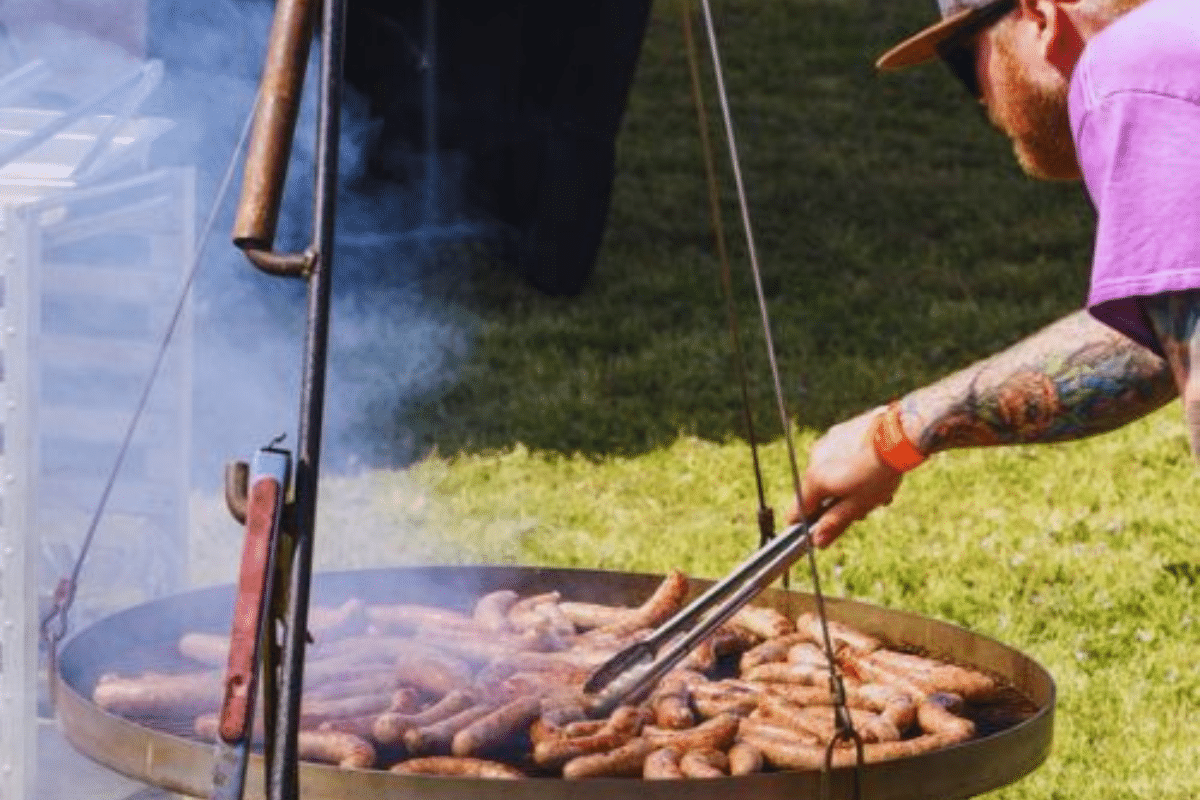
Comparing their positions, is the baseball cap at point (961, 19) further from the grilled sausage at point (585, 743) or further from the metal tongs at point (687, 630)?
the grilled sausage at point (585, 743)

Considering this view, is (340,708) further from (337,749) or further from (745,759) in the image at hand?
(745,759)

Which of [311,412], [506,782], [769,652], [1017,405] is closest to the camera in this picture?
[311,412]

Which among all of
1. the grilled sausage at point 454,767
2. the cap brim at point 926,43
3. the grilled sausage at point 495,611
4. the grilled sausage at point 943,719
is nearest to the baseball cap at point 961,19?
the cap brim at point 926,43

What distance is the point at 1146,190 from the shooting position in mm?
2088

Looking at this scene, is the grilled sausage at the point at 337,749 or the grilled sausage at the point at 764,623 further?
the grilled sausage at the point at 764,623

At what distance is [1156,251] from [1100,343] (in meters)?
0.70

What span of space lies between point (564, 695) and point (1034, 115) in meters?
1.25

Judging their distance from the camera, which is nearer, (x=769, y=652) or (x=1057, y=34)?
(x=1057, y=34)

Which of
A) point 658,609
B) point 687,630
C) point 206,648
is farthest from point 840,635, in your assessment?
point 206,648

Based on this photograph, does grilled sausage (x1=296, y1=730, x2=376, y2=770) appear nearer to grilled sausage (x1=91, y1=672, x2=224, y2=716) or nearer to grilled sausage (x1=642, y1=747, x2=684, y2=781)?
grilled sausage (x1=91, y1=672, x2=224, y2=716)

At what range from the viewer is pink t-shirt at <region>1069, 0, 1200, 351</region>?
2070mm

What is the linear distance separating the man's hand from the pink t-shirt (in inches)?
35.7

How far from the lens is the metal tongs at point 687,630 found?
122 inches

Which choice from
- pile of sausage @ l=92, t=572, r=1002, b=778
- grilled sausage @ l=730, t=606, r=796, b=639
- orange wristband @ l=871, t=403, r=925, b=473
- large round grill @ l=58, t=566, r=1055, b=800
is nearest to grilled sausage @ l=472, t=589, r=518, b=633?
pile of sausage @ l=92, t=572, r=1002, b=778
